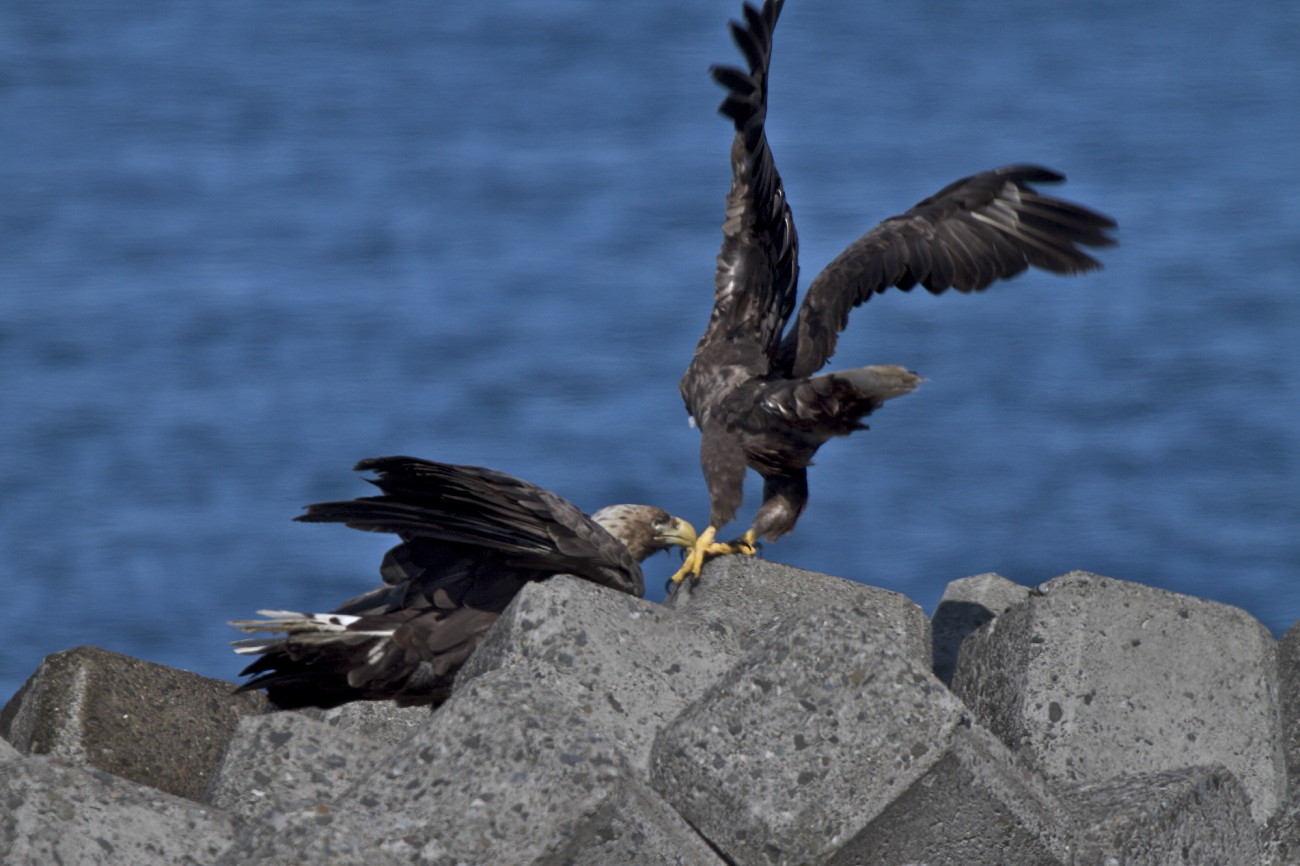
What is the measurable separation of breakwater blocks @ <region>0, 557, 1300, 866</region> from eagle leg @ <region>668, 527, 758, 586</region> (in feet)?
2.46

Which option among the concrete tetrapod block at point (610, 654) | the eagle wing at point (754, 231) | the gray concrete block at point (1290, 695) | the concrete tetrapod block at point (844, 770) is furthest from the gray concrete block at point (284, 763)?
the eagle wing at point (754, 231)

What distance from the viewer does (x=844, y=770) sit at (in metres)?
3.09

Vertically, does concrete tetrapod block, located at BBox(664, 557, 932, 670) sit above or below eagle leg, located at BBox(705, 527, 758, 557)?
below

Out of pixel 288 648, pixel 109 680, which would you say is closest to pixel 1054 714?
pixel 288 648

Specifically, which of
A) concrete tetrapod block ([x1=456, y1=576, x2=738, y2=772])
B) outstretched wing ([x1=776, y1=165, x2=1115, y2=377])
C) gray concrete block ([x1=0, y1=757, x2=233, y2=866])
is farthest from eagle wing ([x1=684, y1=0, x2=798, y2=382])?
gray concrete block ([x1=0, y1=757, x2=233, y2=866])

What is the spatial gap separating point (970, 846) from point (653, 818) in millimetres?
685

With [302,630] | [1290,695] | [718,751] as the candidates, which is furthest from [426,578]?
[1290,695]

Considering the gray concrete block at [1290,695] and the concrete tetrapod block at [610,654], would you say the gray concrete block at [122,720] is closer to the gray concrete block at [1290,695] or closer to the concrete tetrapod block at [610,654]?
the concrete tetrapod block at [610,654]

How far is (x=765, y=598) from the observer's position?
4.51 metres

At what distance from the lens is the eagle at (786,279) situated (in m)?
5.50

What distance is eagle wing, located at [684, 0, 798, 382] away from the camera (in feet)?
18.0

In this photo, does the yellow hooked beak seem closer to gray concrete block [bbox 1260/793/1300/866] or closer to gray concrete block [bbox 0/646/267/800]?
gray concrete block [bbox 0/646/267/800]

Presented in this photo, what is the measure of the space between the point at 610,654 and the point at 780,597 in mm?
1113

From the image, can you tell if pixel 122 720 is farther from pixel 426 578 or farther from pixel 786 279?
pixel 786 279
